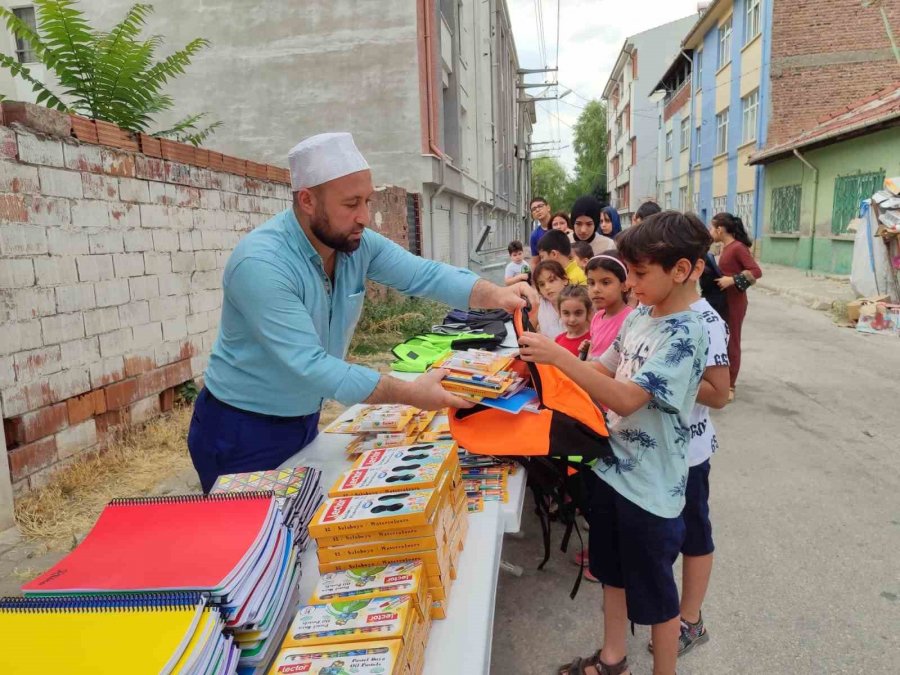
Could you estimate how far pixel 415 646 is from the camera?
1.24 m

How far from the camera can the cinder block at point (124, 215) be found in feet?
14.3

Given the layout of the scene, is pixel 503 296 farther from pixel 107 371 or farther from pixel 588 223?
pixel 588 223

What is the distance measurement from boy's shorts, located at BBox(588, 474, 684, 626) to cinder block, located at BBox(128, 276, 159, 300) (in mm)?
3986

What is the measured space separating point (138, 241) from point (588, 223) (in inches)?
153

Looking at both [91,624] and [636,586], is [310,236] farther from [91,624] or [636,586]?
[636,586]

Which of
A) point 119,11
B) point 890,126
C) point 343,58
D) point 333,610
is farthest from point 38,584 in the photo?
point 890,126

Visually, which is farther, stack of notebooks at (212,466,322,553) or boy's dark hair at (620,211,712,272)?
boy's dark hair at (620,211,712,272)

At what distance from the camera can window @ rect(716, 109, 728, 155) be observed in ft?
77.7

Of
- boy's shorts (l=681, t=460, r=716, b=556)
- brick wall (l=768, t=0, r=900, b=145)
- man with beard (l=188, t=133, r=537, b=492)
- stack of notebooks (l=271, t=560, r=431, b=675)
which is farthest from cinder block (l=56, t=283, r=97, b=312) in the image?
brick wall (l=768, t=0, r=900, b=145)

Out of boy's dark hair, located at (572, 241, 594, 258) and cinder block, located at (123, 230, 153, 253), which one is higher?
cinder block, located at (123, 230, 153, 253)

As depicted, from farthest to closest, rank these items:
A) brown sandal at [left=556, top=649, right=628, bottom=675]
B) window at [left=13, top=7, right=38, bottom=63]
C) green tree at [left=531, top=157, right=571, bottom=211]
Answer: green tree at [left=531, top=157, right=571, bottom=211]
window at [left=13, top=7, right=38, bottom=63]
brown sandal at [left=556, top=649, right=628, bottom=675]

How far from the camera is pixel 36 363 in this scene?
3711 mm

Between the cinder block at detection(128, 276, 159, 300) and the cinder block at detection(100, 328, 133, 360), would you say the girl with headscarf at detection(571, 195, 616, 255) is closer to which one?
the cinder block at detection(128, 276, 159, 300)

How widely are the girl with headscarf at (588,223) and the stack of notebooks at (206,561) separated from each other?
4722 mm
